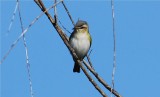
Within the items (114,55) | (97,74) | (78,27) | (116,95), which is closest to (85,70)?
(97,74)

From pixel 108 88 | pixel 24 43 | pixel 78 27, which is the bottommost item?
pixel 78 27

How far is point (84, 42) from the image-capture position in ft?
18.9

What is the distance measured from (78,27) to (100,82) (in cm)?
332

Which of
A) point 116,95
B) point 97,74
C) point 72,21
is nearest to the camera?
point 116,95

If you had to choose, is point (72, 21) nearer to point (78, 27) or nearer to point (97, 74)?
point (97, 74)

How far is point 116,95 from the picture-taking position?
2184mm

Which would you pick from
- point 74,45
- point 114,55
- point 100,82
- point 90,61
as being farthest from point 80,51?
point 114,55

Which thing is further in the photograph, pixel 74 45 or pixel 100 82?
pixel 74 45

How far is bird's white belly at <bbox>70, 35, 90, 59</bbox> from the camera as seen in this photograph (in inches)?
222

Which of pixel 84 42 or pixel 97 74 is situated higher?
pixel 97 74

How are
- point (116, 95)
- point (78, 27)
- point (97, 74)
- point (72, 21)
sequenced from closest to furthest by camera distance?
point (116, 95), point (97, 74), point (72, 21), point (78, 27)

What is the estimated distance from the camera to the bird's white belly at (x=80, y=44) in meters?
5.64

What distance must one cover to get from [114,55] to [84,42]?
3833 mm

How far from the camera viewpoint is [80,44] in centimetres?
572
